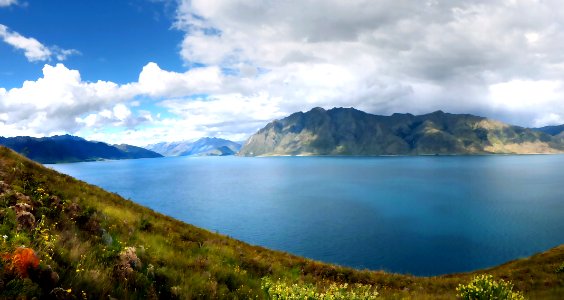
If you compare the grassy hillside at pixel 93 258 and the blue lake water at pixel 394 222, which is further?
the blue lake water at pixel 394 222

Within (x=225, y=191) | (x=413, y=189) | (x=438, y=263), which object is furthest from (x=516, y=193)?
(x=225, y=191)

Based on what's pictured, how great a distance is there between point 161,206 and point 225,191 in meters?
50.8

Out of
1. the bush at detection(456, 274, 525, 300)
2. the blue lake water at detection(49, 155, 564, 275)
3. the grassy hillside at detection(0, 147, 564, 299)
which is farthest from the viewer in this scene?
the blue lake water at detection(49, 155, 564, 275)

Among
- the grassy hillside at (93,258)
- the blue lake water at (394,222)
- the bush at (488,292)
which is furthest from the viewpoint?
the blue lake water at (394,222)

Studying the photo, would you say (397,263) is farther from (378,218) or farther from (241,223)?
(241,223)

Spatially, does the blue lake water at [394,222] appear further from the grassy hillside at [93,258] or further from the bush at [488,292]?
the bush at [488,292]

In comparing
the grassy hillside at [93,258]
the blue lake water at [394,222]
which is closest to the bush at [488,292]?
the grassy hillside at [93,258]

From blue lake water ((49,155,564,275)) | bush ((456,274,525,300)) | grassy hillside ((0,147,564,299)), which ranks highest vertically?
grassy hillside ((0,147,564,299))

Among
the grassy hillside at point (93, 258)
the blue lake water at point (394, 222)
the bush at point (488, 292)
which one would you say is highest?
the grassy hillside at point (93, 258)

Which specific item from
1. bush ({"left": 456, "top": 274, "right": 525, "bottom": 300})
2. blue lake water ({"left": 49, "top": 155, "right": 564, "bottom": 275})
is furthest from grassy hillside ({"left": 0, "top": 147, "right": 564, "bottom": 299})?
blue lake water ({"left": 49, "top": 155, "right": 564, "bottom": 275})

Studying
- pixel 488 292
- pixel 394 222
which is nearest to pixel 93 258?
pixel 488 292

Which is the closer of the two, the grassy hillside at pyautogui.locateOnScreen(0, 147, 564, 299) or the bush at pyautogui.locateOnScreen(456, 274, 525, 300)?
the grassy hillside at pyautogui.locateOnScreen(0, 147, 564, 299)

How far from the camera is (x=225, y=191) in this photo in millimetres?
179750

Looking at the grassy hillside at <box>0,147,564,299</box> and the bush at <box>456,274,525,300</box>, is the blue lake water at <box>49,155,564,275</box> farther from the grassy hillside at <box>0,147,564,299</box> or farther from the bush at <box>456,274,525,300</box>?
the bush at <box>456,274,525,300</box>
